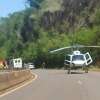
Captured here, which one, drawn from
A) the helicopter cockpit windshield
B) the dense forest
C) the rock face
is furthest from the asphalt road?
the rock face

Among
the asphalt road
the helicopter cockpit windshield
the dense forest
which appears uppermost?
the dense forest

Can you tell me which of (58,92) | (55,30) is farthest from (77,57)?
(55,30)

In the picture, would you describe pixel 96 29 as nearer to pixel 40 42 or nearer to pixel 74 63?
pixel 40 42

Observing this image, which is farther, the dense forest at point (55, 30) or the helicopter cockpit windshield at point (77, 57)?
the dense forest at point (55, 30)

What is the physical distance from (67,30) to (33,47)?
733 inches

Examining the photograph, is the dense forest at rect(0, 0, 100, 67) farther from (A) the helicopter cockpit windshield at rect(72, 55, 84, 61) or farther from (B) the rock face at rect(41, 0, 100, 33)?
(A) the helicopter cockpit windshield at rect(72, 55, 84, 61)

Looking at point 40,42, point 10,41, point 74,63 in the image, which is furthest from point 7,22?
point 74,63

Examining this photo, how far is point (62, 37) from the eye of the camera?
123 m

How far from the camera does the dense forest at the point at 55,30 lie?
11225 cm

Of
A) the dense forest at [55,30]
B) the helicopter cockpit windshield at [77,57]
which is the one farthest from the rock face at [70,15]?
the helicopter cockpit windshield at [77,57]

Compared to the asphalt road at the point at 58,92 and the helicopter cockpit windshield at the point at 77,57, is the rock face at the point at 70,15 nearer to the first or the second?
the helicopter cockpit windshield at the point at 77,57

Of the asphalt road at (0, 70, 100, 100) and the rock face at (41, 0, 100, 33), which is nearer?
the asphalt road at (0, 70, 100, 100)

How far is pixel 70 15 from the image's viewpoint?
402 ft

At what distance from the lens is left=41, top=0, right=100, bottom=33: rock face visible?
11794 cm
